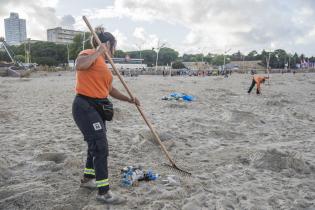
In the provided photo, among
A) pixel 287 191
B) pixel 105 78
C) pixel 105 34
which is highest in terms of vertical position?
pixel 105 34

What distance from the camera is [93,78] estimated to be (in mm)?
3594

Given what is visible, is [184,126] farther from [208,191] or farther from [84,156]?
[208,191]

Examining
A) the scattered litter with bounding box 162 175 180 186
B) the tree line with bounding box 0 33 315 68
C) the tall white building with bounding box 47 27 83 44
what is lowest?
the scattered litter with bounding box 162 175 180 186

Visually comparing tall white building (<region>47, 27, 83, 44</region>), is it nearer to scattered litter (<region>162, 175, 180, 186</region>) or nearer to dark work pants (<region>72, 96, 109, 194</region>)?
scattered litter (<region>162, 175, 180, 186</region>)

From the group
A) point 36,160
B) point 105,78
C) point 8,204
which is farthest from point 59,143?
point 105,78

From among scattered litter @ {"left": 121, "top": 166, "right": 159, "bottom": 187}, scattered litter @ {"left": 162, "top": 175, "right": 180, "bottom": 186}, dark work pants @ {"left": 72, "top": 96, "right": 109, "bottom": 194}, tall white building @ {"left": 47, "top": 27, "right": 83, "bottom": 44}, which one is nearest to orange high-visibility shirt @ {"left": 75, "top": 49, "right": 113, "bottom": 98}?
dark work pants @ {"left": 72, "top": 96, "right": 109, "bottom": 194}

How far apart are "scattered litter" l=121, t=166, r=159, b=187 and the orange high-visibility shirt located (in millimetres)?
1256

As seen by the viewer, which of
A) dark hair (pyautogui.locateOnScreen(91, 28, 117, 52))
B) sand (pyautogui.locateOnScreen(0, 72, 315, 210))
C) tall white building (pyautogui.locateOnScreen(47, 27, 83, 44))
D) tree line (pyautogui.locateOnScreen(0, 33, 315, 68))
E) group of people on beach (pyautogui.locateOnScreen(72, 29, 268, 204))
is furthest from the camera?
tall white building (pyautogui.locateOnScreen(47, 27, 83, 44))

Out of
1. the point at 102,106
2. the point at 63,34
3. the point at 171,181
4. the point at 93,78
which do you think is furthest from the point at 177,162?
the point at 63,34

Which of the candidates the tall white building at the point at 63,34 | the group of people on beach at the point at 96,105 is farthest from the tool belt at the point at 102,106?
the tall white building at the point at 63,34

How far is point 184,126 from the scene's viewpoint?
27.3ft

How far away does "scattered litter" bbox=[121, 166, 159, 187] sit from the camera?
13.9 feet

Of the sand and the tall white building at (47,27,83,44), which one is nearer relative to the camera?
the sand

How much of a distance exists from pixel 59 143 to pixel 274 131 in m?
5.03
